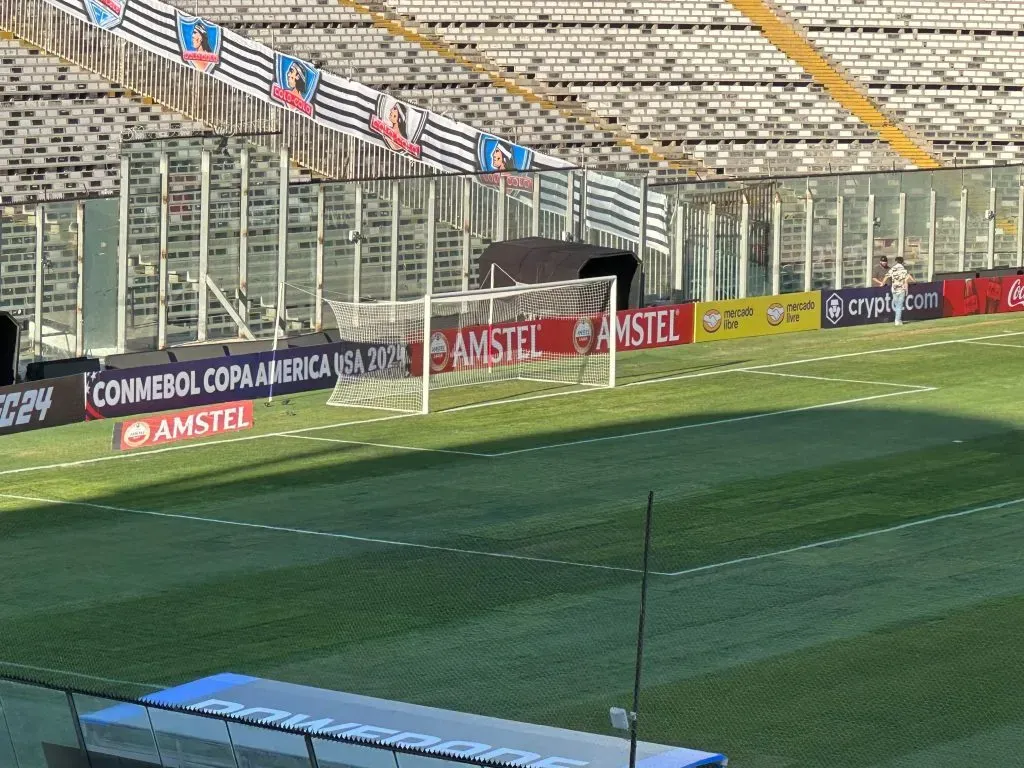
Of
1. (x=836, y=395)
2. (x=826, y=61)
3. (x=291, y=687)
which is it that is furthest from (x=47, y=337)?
(x=826, y=61)

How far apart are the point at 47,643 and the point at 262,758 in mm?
7786

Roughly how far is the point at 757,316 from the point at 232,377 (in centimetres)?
1327

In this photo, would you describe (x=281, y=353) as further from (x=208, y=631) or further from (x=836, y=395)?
(x=208, y=631)

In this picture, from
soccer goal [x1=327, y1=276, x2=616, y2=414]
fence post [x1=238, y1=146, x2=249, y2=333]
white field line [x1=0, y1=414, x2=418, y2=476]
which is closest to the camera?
white field line [x1=0, y1=414, x2=418, y2=476]

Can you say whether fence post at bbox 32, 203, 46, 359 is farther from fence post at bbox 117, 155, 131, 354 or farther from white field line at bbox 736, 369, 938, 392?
white field line at bbox 736, 369, 938, 392

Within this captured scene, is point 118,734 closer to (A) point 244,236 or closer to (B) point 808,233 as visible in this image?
(A) point 244,236

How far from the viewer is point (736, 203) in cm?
3962

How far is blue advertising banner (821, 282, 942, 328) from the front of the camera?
4059cm

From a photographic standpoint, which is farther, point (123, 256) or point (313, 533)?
point (123, 256)

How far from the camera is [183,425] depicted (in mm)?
28562

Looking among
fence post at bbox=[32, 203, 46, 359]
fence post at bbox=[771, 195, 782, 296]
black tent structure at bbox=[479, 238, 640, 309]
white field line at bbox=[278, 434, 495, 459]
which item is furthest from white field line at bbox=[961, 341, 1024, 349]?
fence post at bbox=[32, 203, 46, 359]

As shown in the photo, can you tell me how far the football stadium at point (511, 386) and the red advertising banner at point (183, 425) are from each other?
0.08 meters

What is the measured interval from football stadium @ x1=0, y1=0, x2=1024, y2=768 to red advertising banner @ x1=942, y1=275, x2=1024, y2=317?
21 cm

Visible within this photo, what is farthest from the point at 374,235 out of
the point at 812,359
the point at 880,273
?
the point at 880,273
